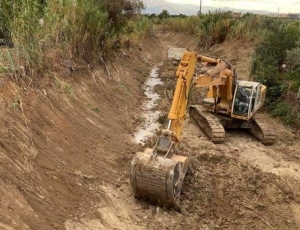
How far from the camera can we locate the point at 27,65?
786cm

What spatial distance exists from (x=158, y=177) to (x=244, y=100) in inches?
178

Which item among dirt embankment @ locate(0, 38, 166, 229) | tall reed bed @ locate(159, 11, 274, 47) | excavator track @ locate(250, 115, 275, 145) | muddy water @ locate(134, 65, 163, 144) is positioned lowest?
muddy water @ locate(134, 65, 163, 144)

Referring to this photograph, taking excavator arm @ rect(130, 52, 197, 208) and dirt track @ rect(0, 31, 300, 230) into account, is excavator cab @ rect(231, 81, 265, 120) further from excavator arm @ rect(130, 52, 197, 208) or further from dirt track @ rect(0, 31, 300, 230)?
excavator arm @ rect(130, 52, 197, 208)

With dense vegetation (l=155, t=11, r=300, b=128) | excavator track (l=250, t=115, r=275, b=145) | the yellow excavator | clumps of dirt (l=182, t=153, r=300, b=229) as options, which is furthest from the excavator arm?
dense vegetation (l=155, t=11, r=300, b=128)

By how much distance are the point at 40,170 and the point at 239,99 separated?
551 cm

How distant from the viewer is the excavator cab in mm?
9320

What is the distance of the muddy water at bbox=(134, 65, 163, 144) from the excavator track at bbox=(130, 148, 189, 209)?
3177mm

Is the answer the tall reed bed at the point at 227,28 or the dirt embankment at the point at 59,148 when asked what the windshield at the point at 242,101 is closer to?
the dirt embankment at the point at 59,148

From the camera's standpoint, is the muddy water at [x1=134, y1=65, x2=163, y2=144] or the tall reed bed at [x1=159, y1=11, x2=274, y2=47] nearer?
the muddy water at [x1=134, y1=65, x2=163, y2=144]

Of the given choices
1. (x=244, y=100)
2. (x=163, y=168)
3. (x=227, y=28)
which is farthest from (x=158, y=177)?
(x=227, y=28)

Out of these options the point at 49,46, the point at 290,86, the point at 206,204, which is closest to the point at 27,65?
the point at 49,46

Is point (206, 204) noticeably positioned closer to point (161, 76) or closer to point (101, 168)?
point (101, 168)

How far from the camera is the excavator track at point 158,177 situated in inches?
225

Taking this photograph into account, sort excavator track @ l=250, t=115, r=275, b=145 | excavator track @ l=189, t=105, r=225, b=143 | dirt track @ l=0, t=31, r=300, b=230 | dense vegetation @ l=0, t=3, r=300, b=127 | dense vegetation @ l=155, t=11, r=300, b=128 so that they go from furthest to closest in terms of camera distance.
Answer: dense vegetation @ l=155, t=11, r=300, b=128 < excavator track @ l=250, t=115, r=275, b=145 < excavator track @ l=189, t=105, r=225, b=143 < dense vegetation @ l=0, t=3, r=300, b=127 < dirt track @ l=0, t=31, r=300, b=230
